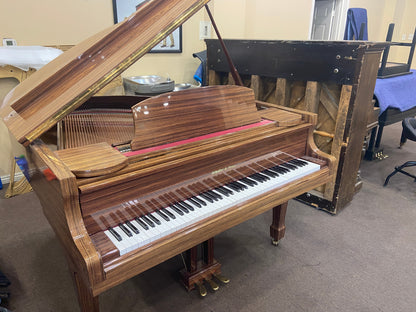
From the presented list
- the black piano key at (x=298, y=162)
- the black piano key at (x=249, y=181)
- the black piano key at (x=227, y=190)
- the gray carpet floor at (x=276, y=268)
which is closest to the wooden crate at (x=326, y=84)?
the gray carpet floor at (x=276, y=268)

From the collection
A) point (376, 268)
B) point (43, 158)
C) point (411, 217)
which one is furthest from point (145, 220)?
point (411, 217)

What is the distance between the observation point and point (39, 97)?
1.30m

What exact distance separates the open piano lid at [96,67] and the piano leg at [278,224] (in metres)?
1.46

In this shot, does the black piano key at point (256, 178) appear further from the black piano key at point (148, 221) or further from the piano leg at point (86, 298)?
the piano leg at point (86, 298)

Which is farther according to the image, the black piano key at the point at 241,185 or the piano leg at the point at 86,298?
the black piano key at the point at 241,185

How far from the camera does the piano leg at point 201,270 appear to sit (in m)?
1.82

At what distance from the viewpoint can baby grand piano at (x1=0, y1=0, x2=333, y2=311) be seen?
113cm

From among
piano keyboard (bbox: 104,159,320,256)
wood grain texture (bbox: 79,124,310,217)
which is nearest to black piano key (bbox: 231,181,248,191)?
piano keyboard (bbox: 104,159,320,256)

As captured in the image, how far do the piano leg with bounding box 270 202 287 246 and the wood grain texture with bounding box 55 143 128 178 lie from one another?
52.8 inches

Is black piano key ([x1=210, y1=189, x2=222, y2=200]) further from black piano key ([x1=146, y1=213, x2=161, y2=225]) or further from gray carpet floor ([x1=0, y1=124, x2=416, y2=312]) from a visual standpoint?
gray carpet floor ([x1=0, y1=124, x2=416, y2=312])

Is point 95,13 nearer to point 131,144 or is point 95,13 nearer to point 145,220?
point 131,144

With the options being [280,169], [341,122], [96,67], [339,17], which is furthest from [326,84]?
[339,17]

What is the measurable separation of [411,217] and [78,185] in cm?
284

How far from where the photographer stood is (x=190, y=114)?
1.49 meters
